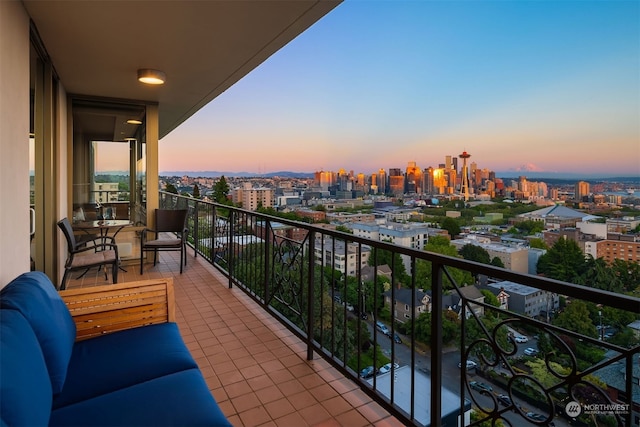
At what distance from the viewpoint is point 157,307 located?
2.10m

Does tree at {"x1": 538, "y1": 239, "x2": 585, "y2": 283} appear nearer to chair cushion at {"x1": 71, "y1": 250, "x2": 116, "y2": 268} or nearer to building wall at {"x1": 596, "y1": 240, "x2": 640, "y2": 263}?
building wall at {"x1": 596, "y1": 240, "x2": 640, "y2": 263}

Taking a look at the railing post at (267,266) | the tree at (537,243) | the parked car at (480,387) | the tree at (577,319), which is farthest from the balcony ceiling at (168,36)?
the tree at (537,243)

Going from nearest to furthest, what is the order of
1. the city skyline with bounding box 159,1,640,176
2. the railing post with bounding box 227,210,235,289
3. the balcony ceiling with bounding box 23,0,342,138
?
the balcony ceiling with bounding box 23,0,342,138 → the railing post with bounding box 227,210,235,289 → the city skyline with bounding box 159,1,640,176

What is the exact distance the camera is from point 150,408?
1260 millimetres

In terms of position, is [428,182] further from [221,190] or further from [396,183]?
[221,190]

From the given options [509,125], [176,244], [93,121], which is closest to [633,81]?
[509,125]

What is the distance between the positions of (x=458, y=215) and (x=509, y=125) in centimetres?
826

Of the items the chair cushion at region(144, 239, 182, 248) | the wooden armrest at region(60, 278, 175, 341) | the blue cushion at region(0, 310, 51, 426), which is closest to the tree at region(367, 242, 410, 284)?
the wooden armrest at region(60, 278, 175, 341)

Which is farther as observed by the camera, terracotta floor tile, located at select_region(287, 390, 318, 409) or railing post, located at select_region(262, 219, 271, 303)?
→ railing post, located at select_region(262, 219, 271, 303)

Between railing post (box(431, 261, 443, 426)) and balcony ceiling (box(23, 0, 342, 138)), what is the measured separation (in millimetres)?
1903

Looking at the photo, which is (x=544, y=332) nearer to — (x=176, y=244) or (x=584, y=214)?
(x=584, y=214)

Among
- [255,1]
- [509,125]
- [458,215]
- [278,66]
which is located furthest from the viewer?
[278,66]

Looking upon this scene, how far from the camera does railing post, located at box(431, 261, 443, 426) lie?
5.22 ft

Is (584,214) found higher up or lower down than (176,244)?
higher up
